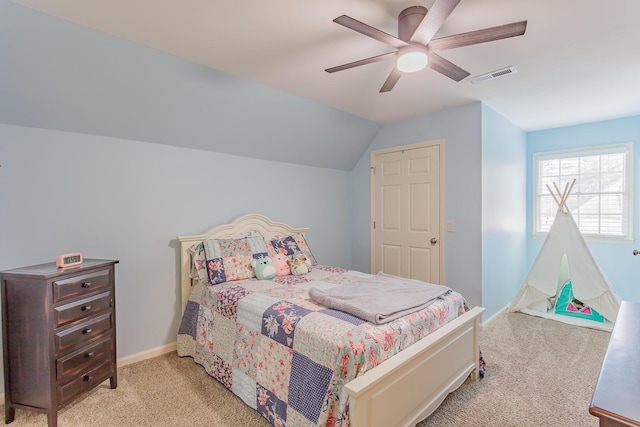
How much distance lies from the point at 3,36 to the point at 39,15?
25 cm

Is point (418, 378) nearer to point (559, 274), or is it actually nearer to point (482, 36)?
point (482, 36)

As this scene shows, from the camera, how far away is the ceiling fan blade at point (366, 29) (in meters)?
1.46

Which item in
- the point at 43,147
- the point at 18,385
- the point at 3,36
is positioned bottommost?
the point at 18,385

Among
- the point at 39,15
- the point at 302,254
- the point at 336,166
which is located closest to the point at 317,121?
the point at 336,166

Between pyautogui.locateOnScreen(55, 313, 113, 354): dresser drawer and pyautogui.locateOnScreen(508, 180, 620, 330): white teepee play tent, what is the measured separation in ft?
14.0

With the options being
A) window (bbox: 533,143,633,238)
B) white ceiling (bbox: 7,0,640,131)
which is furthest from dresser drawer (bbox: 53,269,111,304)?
window (bbox: 533,143,633,238)

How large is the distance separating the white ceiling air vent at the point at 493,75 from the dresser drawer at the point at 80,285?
3.36 metres

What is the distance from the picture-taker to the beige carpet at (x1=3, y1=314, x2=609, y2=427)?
1925mm

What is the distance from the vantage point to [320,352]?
1596 mm

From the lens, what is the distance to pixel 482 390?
224cm

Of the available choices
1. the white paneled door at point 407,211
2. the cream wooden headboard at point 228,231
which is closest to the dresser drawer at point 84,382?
the cream wooden headboard at point 228,231

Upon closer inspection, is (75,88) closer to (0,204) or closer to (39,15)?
(39,15)

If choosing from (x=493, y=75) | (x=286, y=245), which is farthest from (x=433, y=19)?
(x=286, y=245)

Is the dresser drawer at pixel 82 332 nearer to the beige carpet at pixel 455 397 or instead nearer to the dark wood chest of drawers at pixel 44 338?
the dark wood chest of drawers at pixel 44 338
